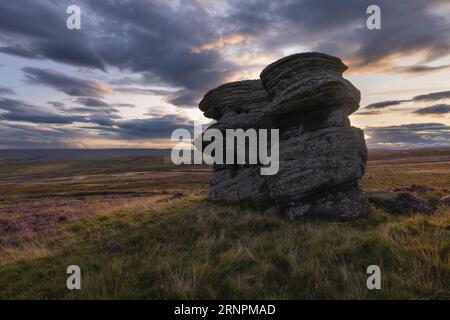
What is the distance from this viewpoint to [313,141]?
53.0 feet

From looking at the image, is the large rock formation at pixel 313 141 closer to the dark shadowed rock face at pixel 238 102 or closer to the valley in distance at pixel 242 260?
the valley in distance at pixel 242 260

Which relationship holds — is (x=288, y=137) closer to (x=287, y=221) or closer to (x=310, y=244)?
(x=287, y=221)

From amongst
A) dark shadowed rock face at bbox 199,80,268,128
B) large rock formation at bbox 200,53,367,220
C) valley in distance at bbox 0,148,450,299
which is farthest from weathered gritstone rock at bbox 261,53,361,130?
valley in distance at bbox 0,148,450,299

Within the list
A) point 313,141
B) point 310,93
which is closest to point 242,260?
point 313,141

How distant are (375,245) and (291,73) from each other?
1146 centimetres

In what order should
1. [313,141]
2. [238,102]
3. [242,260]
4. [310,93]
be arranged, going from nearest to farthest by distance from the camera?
[242,260] < [310,93] < [313,141] < [238,102]

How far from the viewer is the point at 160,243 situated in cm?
1185

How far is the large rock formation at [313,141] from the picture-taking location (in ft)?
49.5

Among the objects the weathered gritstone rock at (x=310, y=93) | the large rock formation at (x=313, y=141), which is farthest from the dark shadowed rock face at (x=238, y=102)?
the weathered gritstone rock at (x=310, y=93)

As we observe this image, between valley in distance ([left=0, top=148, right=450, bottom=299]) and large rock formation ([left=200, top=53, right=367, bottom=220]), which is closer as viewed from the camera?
valley in distance ([left=0, top=148, right=450, bottom=299])

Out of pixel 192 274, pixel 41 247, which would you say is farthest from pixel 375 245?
pixel 41 247

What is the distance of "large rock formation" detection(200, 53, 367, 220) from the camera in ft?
49.5

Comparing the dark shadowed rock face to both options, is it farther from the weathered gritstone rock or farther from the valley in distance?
the valley in distance

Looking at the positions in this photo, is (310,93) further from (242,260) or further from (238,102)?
(242,260)
